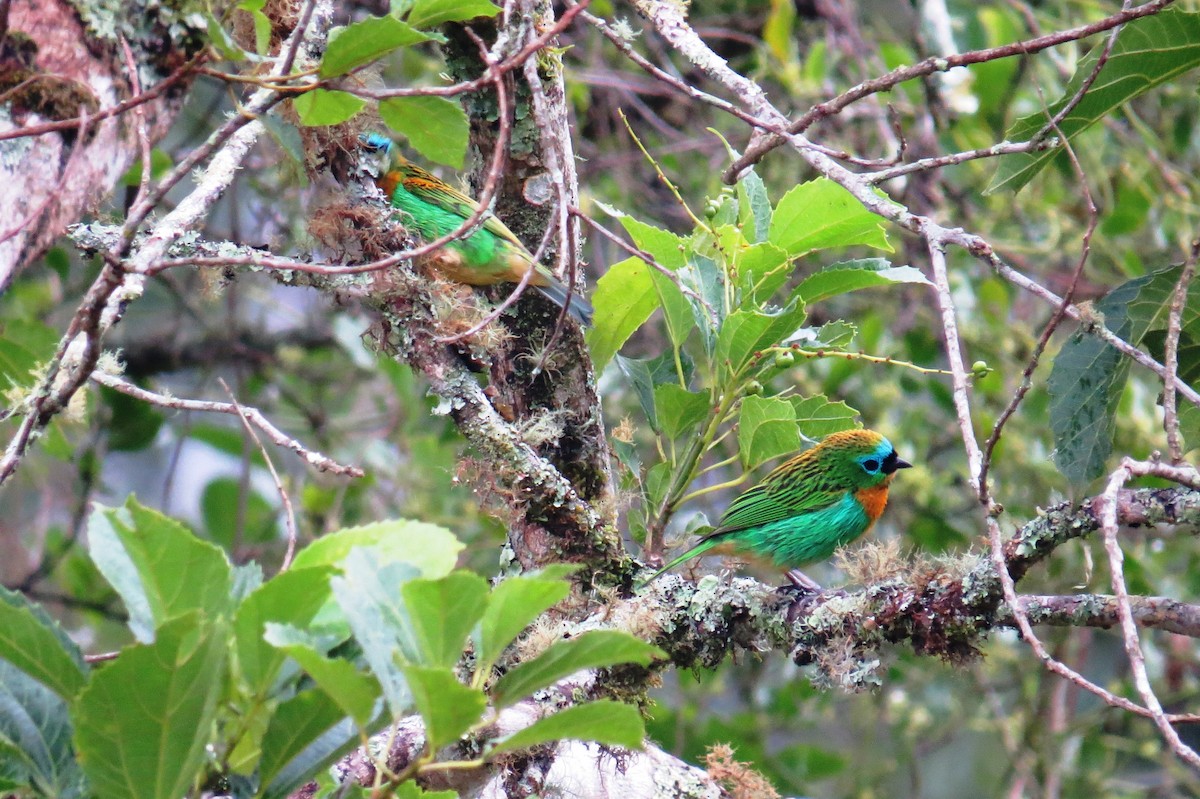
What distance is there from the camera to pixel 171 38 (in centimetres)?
224

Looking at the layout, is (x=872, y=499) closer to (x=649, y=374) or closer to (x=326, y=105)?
(x=649, y=374)

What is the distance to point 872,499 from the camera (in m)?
3.85

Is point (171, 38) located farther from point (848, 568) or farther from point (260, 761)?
point (848, 568)

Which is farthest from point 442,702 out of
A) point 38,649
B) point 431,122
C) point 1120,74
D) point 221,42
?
point 1120,74

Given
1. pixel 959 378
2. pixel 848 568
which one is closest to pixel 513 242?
pixel 848 568

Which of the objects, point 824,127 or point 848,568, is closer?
point 848,568

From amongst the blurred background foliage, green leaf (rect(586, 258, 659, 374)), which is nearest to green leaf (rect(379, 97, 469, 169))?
green leaf (rect(586, 258, 659, 374))

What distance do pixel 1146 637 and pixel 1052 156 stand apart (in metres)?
4.24

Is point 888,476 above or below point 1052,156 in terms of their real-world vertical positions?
below

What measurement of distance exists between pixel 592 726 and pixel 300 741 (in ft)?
1.22

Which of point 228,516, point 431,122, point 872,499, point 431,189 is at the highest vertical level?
point 431,122

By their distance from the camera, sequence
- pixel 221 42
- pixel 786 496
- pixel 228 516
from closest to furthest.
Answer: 1. pixel 221 42
2. pixel 786 496
3. pixel 228 516

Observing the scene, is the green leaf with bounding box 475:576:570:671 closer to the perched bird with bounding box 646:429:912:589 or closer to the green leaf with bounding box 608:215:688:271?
the green leaf with bounding box 608:215:688:271

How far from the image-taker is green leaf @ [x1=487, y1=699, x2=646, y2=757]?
1407 mm
